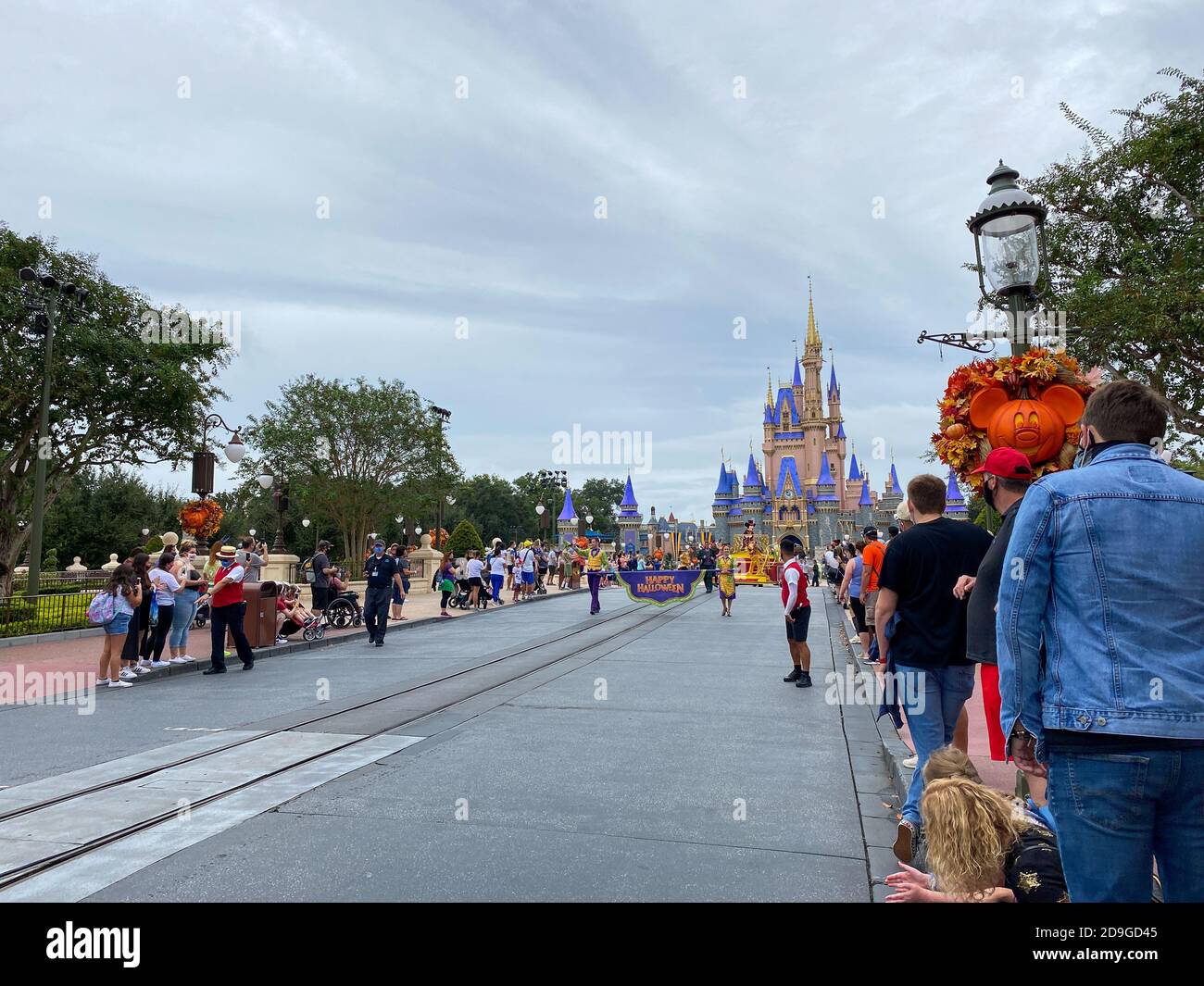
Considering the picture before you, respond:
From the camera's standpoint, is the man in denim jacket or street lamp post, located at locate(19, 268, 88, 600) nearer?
the man in denim jacket

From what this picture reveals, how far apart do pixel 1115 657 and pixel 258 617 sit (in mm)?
13923

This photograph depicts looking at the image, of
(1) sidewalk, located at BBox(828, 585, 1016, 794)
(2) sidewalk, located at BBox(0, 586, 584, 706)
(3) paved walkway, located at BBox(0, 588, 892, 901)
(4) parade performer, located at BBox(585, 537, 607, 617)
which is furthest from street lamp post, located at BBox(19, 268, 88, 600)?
(1) sidewalk, located at BBox(828, 585, 1016, 794)

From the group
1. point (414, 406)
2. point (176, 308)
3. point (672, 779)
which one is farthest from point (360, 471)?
point (672, 779)

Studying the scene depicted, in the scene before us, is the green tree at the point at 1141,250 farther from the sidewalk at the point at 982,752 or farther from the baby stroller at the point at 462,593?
the baby stroller at the point at 462,593

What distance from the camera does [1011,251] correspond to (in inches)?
209

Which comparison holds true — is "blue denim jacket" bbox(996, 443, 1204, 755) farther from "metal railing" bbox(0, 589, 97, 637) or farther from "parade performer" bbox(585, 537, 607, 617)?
"parade performer" bbox(585, 537, 607, 617)

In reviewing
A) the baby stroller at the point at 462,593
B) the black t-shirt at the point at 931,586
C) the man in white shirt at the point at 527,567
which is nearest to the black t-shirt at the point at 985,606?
the black t-shirt at the point at 931,586

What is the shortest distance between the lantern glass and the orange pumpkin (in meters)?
0.88

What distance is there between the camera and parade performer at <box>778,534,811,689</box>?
9.97m

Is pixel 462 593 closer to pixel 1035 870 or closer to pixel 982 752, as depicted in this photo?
pixel 982 752

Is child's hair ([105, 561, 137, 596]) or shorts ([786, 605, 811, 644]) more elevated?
child's hair ([105, 561, 137, 596])

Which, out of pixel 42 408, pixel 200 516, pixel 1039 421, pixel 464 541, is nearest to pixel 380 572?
pixel 200 516
